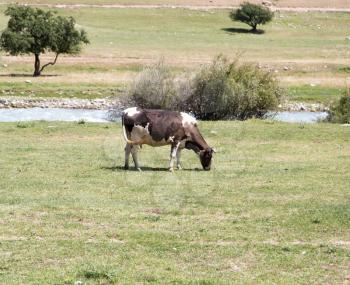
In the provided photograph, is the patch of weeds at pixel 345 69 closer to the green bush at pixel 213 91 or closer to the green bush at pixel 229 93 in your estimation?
the green bush at pixel 213 91

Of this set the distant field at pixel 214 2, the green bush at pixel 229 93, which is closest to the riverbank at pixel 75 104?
the green bush at pixel 229 93

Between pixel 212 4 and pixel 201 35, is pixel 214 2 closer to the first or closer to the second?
pixel 212 4

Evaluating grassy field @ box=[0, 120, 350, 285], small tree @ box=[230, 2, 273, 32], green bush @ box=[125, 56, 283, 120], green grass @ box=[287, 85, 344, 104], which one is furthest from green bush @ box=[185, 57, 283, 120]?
small tree @ box=[230, 2, 273, 32]

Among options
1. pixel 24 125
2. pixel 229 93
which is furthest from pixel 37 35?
pixel 24 125

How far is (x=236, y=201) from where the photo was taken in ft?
58.0

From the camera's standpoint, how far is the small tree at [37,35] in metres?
57.6

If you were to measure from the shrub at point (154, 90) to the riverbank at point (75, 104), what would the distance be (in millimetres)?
5546

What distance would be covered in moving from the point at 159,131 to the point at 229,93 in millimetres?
16887

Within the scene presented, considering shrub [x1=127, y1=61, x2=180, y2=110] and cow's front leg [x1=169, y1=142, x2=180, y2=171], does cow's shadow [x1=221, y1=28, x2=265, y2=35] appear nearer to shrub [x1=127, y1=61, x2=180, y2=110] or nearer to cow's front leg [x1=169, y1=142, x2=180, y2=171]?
shrub [x1=127, y1=61, x2=180, y2=110]

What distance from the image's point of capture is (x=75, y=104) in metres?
47.7

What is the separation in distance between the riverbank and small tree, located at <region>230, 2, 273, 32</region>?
42.7m

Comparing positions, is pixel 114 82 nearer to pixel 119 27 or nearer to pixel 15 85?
pixel 15 85

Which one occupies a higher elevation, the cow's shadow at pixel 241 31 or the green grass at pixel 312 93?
the green grass at pixel 312 93

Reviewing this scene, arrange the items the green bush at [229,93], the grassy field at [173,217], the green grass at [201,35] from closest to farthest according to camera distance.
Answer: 1. the grassy field at [173,217]
2. the green bush at [229,93]
3. the green grass at [201,35]
